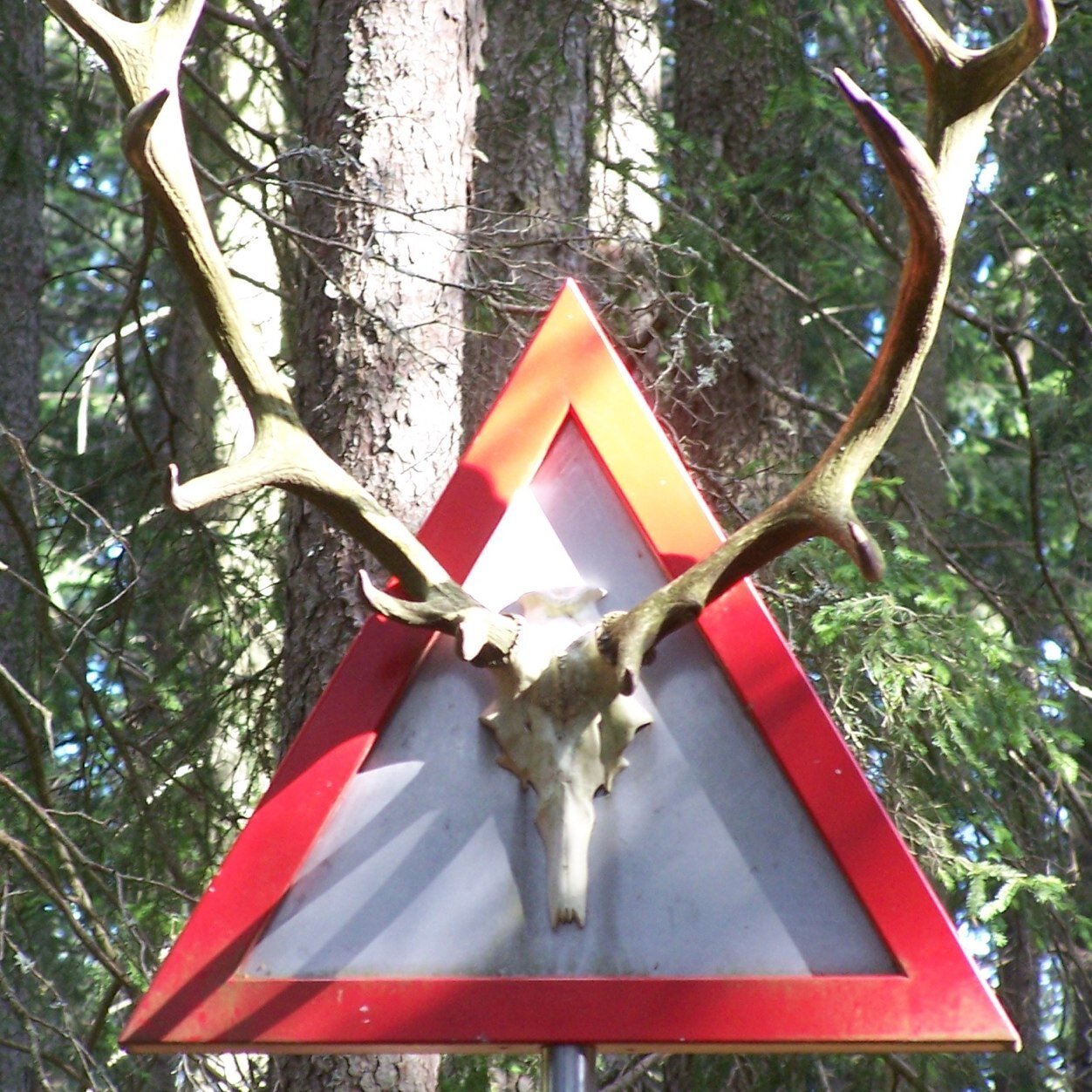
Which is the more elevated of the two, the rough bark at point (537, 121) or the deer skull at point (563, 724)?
the rough bark at point (537, 121)

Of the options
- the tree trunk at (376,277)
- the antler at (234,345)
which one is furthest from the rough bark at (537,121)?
the antler at (234,345)

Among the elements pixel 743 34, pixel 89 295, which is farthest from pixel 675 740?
pixel 89 295

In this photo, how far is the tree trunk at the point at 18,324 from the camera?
6000 millimetres

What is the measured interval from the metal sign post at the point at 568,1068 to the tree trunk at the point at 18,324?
341 cm

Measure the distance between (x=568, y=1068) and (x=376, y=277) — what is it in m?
2.42

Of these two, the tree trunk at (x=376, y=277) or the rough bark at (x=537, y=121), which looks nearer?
the tree trunk at (x=376, y=277)

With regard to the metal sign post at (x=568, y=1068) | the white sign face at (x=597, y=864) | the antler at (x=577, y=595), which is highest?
the antler at (x=577, y=595)

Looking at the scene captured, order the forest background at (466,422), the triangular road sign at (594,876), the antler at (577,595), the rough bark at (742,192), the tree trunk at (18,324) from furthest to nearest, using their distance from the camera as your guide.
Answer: the rough bark at (742,192)
the tree trunk at (18,324)
the forest background at (466,422)
the antler at (577,595)
the triangular road sign at (594,876)

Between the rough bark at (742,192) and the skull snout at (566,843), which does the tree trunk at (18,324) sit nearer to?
the rough bark at (742,192)

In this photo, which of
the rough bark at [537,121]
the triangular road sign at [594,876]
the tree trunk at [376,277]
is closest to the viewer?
the triangular road sign at [594,876]

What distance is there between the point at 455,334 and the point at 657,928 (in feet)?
7.31

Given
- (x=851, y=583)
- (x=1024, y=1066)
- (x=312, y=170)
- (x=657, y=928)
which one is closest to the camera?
(x=657, y=928)

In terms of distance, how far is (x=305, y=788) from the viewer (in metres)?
2.59

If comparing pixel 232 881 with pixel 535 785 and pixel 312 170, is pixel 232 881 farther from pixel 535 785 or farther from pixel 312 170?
pixel 312 170
